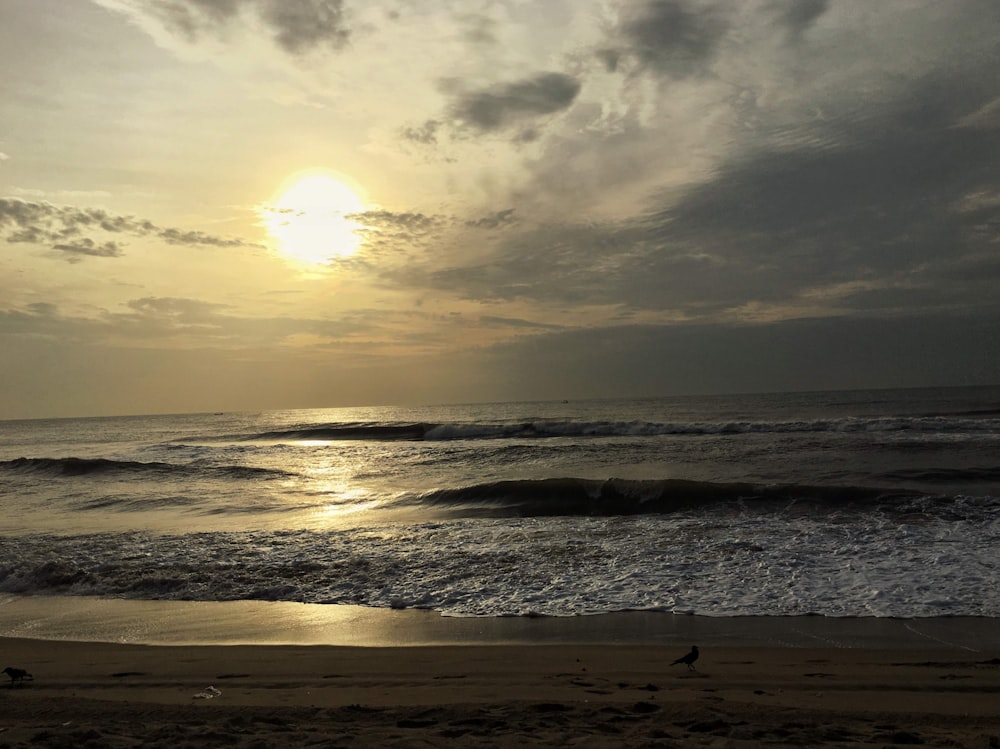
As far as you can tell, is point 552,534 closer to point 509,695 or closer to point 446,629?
point 446,629

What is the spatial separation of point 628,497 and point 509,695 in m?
11.7

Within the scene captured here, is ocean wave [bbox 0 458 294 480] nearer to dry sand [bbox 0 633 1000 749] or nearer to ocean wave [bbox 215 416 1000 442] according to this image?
ocean wave [bbox 215 416 1000 442]

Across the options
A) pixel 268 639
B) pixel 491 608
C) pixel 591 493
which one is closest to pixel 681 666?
pixel 491 608

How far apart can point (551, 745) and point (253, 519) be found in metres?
12.6

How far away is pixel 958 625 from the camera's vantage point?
6859 mm

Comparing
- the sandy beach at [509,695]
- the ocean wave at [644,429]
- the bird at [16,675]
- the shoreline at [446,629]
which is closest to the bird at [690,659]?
the sandy beach at [509,695]

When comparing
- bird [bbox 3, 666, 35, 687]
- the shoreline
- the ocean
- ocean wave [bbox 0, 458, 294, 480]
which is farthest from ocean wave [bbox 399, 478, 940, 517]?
ocean wave [bbox 0, 458, 294, 480]

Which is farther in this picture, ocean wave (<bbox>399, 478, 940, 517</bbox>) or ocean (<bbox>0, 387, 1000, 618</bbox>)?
ocean wave (<bbox>399, 478, 940, 517</bbox>)

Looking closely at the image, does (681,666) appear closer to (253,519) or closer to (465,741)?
(465,741)

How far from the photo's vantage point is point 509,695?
17.2ft

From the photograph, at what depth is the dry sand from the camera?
173 inches

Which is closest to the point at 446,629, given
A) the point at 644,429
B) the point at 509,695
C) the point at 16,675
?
the point at 509,695

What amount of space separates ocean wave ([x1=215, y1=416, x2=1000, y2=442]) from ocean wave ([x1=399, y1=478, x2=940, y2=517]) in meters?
19.7

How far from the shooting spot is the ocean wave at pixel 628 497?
14453 mm
